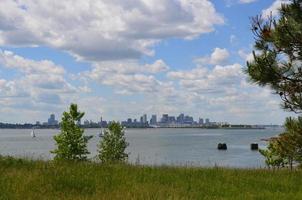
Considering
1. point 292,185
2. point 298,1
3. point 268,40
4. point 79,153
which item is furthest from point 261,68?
point 79,153

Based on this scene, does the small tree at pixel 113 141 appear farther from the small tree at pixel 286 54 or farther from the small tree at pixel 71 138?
the small tree at pixel 286 54

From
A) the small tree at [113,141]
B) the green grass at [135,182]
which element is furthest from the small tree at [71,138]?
the green grass at [135,182]

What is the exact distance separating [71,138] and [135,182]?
100 ft

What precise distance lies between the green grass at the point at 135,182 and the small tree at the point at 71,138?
87.6 ft

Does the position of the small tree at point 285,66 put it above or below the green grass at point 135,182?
above

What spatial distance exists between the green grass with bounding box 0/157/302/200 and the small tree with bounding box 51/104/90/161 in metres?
26.7

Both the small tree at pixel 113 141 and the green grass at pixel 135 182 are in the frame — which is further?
the small tree at pixel 113 141

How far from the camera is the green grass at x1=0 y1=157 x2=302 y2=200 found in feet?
37.0

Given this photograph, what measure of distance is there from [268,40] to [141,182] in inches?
193

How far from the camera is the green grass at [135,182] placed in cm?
1127

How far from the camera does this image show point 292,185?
1359cm

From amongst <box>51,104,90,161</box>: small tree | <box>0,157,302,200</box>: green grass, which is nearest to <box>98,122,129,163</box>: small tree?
<box>51,104,90,161</box>: small tree

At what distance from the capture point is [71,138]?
4278 centimetres

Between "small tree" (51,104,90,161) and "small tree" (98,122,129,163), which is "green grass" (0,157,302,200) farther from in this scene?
"small tree" (98,122,129,163)
